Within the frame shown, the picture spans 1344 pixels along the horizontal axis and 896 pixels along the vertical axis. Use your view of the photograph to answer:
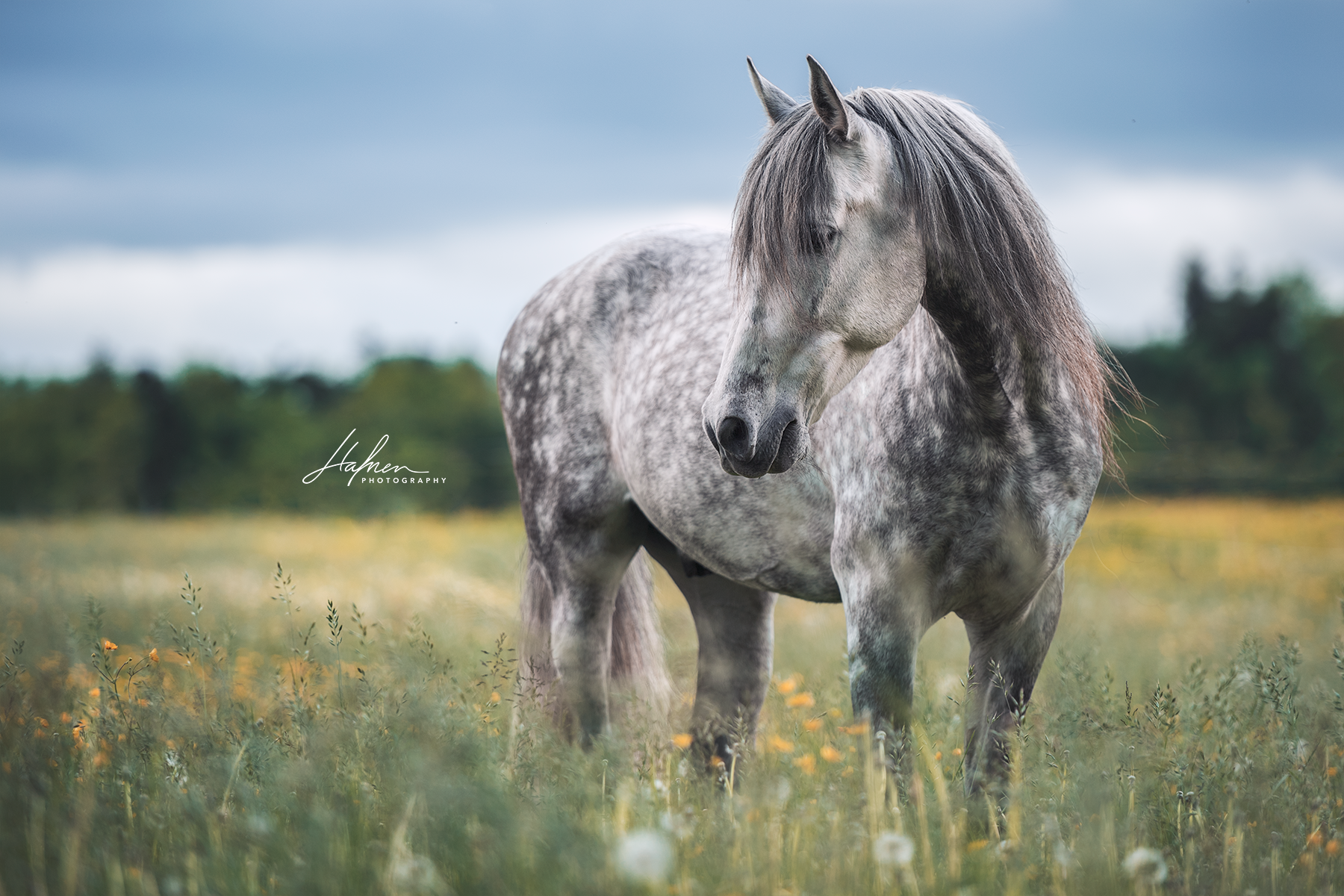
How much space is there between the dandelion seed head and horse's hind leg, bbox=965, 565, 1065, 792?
1.47 meters

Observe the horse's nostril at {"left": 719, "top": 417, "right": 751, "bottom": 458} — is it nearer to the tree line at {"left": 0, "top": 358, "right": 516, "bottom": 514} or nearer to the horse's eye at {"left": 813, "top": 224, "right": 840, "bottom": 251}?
the horse's eye at {"left": 813, "top": 224, "right": 840, "bottom": 251}

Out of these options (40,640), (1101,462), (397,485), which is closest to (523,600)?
(1101,462)

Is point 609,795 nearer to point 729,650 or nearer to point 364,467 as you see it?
point 729,650

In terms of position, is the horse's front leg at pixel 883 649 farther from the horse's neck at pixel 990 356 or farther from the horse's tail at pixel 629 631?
the horse's tail at pixel 629 631

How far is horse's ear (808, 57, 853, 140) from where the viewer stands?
2262 mm

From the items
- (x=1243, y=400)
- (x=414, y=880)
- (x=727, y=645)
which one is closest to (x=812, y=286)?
(x=414, y=880)

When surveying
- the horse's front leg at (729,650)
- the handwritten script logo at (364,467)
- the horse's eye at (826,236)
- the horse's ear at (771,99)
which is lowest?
the horse's front leg at (729,650)

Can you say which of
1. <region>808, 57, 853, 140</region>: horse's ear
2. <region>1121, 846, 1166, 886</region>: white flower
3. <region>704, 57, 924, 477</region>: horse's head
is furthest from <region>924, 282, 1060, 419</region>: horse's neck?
<region>1121, 846, 1166, 886</region>: white flower

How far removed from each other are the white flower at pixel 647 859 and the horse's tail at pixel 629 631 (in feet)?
8.07

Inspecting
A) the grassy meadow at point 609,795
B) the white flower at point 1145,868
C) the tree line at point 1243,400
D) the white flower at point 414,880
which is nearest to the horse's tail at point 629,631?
the grassy meadow at point 609,795

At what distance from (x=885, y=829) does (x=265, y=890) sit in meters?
1.38

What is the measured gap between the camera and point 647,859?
1.64m

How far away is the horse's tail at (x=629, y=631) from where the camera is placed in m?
4.20

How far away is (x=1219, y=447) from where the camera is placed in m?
21.2
